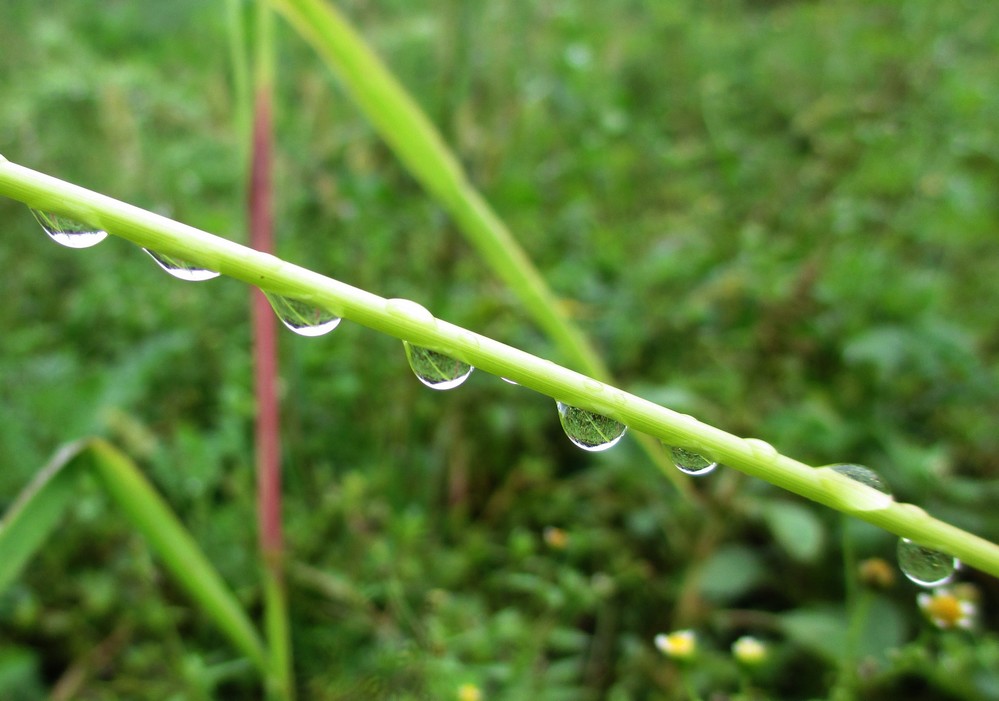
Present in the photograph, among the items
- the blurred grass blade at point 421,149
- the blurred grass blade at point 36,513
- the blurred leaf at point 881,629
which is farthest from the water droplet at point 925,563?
the blurred grass blade at point 36,513

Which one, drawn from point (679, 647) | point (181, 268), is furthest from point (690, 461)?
point (679, 647)

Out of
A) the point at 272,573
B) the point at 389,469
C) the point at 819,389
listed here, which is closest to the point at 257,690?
the point at 272,573

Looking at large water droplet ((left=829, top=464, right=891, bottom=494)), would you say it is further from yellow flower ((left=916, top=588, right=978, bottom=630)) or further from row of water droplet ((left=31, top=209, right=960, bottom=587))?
yellow flower ((left=916, top=588, right=978, bottom=630))

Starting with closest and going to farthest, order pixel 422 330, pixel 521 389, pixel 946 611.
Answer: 1. pixel 422 330
2. pixel 946 611
3. pixel 521 389

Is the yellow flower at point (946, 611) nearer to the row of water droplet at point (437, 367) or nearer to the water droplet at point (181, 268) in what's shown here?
the row of water droplet at point (437, 367)

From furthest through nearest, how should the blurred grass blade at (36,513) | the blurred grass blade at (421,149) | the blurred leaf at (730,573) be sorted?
the blurred leaf at (730,573) → the blurred grass blade at (421,149) → the blurred grass blade at (36,513)

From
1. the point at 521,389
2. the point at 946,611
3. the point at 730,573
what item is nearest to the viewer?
the point at 946,611

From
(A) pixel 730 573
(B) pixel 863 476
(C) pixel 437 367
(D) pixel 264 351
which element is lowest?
(A) pixel 730 573

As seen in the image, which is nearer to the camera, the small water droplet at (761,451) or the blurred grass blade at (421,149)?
the small water droplet at (761,451)

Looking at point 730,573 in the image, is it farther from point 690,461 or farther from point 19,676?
point 19,676
